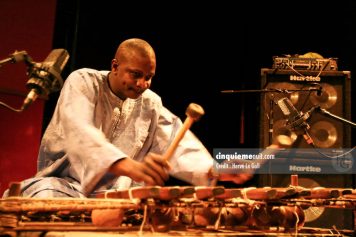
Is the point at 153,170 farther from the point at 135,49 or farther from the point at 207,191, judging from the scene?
the point at 135,49

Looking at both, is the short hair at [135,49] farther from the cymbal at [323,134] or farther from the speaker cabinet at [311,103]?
the cymbal at [323,134]

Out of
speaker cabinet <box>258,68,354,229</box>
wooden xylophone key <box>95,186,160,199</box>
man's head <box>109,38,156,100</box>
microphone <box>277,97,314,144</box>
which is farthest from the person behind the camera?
speaker cabinet <box>258,68,354,229</box>

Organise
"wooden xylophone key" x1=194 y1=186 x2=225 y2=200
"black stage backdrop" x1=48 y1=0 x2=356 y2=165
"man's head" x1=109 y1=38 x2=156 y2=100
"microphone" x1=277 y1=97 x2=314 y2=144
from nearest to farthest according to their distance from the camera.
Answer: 1. "wooden xylophone key" x1=194 y1=186 x2=225 y2=200
2. "man's head" x1=109 y1=38 x2=156 y2=100
3. "microphone" x1=277 y1=97 x2=314 y2=144
4. "black stage backdrop" x1=48 y1=0 x2=356 y2=165

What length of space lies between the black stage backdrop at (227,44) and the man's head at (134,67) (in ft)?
9.49

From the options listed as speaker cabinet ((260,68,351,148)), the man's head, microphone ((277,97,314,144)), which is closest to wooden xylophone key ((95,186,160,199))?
the man's head

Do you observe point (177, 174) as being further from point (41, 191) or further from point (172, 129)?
point (41, 191)

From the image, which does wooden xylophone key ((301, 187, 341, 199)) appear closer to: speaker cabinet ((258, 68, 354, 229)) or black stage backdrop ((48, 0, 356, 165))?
speaker cabinet ((258, 68, 354, 229))

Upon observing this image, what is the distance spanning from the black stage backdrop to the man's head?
2.89 meters

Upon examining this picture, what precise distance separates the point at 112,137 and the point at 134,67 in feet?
1.65

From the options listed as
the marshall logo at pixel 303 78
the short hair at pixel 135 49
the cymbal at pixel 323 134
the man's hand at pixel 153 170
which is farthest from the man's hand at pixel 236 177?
the marshall logo at pixel 303 78

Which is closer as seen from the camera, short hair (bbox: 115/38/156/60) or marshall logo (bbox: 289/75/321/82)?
short hair (bbox: 115/38/156/60)

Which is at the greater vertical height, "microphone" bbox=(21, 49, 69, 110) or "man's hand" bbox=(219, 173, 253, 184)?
"microphone" bbox=(21, 49, 69, 110)

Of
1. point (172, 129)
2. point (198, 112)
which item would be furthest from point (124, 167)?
point (172, 129)

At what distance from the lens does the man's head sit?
8.08ft
